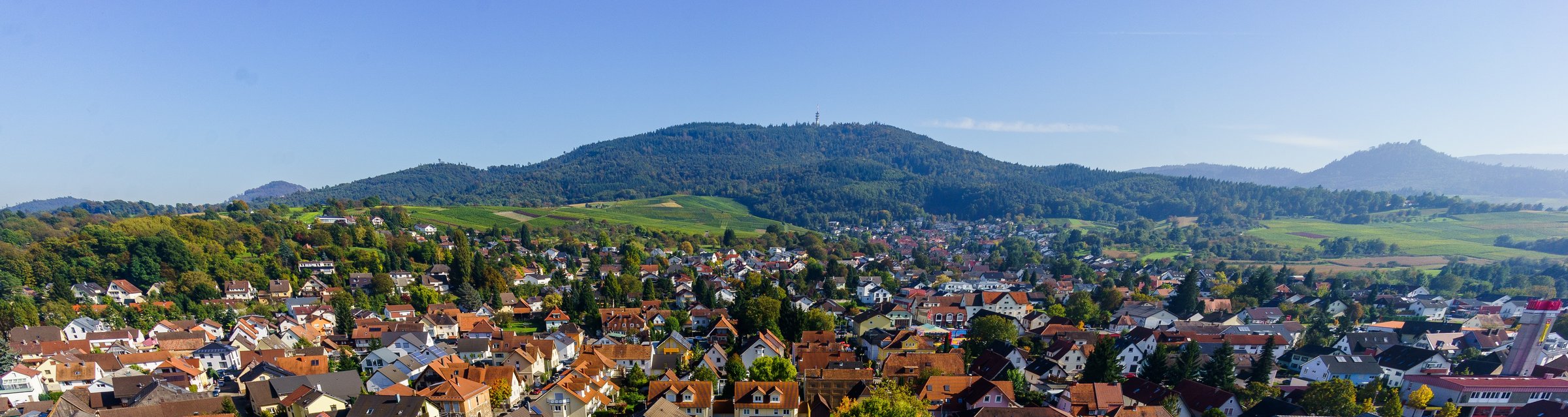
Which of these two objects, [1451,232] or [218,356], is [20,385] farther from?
[1451,232]

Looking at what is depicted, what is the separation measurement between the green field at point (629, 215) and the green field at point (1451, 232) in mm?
101826

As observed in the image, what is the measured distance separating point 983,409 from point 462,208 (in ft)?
398

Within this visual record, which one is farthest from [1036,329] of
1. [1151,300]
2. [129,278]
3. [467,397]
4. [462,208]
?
[462,208]

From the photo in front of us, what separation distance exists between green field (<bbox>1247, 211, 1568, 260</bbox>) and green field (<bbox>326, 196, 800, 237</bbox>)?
102 m

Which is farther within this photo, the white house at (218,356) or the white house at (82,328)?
the white house at (82,328)

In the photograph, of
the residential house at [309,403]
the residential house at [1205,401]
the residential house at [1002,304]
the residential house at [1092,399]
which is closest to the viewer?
the residential house at [1205,401]

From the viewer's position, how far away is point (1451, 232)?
11031cm

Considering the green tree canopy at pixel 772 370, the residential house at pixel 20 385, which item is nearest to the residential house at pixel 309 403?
the residential house at pixel 20 385

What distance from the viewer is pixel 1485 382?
29.7 meters

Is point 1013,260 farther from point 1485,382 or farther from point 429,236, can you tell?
point 429,236

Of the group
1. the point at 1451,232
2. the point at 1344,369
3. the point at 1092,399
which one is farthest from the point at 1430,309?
the point at 1451,232

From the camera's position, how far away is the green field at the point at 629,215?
110688 millimetres

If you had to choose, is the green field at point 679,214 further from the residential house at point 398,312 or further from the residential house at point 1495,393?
the residential house at point 1495,393

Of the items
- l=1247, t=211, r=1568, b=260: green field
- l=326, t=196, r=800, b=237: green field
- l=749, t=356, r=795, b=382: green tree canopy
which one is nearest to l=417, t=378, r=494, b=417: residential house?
l=749, t=356, r=795, b=382: green tree canopy
